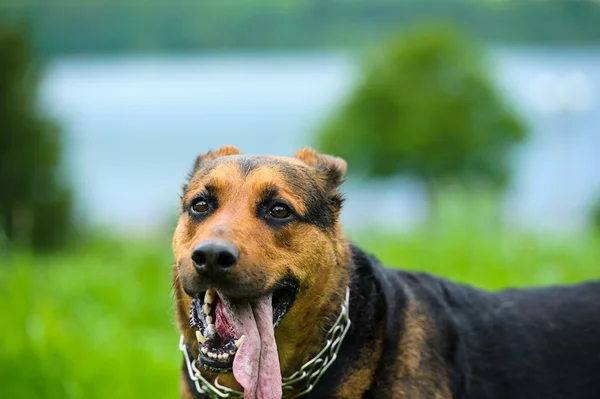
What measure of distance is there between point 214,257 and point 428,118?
44345 millimetres

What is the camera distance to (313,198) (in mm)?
4160

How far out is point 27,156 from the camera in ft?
67.6

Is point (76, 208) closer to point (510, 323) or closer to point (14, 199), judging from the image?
point (14, 199)

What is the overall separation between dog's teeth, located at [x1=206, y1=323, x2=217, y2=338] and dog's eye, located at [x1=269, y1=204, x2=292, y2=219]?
0.65m

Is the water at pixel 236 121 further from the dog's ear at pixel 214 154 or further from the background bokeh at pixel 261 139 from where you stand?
the dog's ear at pixel 214 154

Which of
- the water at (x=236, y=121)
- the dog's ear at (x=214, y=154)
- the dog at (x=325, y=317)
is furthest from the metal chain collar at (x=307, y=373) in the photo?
the water at (x=236, y=121)

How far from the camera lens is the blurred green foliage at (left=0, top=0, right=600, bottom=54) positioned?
51781 mm

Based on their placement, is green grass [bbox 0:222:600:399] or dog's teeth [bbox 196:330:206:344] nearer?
dog's teeth [bbox 196:330:206:344]

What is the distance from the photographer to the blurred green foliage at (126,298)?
6.22 meters

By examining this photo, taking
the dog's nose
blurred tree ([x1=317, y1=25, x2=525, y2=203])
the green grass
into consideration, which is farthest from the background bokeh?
the dog's nose

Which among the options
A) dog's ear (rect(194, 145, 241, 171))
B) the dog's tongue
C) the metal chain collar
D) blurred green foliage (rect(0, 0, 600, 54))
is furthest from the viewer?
blurred green foliage (rect(0, 0, 600, 54))

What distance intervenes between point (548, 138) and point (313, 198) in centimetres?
5189

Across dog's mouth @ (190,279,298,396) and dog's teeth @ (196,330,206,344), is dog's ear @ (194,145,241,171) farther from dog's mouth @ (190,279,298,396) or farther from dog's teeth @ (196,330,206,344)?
dog's teeth @ (196,330,206,344)

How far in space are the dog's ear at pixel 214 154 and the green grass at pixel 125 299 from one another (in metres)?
0.98
